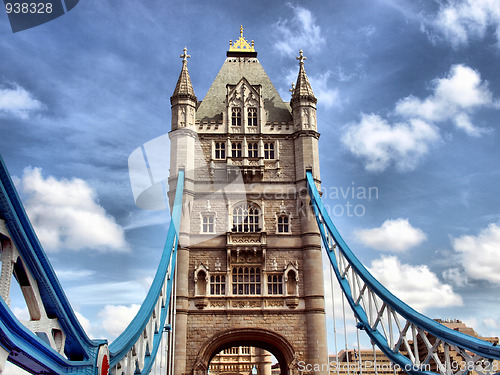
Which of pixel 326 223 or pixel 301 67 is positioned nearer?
pixel 326 223

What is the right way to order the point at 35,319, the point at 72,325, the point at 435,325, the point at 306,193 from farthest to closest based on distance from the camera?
the point at 306,193, the point at 435,325, the point at 72,325, the point at 35,319

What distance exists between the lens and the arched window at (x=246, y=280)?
22969 millimetres

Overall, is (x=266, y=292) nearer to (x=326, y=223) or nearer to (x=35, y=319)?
(x=326, y=223)

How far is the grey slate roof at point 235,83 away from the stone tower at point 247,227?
7 cm

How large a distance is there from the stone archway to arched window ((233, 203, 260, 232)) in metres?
4.62

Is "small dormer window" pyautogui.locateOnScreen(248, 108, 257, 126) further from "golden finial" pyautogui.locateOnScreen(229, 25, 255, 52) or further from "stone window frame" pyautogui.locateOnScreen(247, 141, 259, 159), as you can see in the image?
"golden finial" pyautogui.locateOnScreen(229, 25, 255, 52)

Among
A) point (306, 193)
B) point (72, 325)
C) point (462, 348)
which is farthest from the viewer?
point (306, 193)

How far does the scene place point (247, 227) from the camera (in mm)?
24203

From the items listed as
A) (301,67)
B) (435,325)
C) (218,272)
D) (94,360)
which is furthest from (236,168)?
(94,360)

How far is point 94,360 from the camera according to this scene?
31.9 feet

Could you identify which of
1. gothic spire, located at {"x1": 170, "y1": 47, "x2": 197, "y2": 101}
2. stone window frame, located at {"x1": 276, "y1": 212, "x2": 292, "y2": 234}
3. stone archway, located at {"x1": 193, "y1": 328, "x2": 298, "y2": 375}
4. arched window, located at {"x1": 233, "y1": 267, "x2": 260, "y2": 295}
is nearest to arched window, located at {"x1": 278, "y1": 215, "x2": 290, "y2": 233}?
stone window frame, located at {"x1": 276, "y1": 212, "x2": 292, "y2": 234}

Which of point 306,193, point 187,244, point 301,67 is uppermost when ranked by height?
point 301,67

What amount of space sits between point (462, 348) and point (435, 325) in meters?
1.32

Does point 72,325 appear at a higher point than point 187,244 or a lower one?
lower
